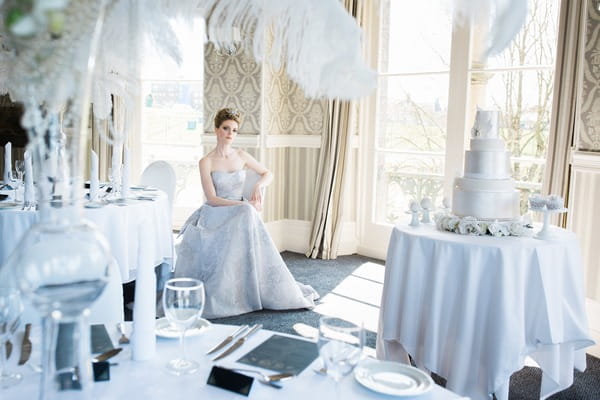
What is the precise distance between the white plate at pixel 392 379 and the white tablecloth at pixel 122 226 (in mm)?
1748

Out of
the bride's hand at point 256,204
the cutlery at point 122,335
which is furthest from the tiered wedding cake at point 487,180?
the cutlery at point 122,335

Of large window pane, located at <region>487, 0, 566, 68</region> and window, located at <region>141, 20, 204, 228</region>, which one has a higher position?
large window pane, located at <region>487, 0, 566, 68</region>

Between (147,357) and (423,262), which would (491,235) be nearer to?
(423,262)

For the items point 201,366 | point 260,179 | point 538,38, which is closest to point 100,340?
point 201,366

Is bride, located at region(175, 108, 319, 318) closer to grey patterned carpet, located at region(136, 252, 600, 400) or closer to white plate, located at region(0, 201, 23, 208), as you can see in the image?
grey patterned carpet, located at region(136, 252, 600, 400)

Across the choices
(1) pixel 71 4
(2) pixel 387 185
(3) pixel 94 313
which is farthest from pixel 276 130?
(1) pixel 71 4

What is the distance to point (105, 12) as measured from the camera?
90cm

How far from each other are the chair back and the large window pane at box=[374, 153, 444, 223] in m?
2.26

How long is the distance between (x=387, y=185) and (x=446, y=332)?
3410mm

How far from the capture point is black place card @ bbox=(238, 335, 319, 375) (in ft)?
3.95

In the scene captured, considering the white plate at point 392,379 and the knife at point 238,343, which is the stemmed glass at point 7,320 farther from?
the white plate at point 392,379

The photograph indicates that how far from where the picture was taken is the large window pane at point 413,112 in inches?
216

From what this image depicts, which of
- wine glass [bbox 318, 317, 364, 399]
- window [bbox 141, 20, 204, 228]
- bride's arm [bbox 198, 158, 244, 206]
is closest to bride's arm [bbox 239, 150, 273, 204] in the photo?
bride's arm [bbox 198, 158, 244, 206]

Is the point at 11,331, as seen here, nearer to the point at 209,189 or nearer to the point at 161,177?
the point at 209,189
